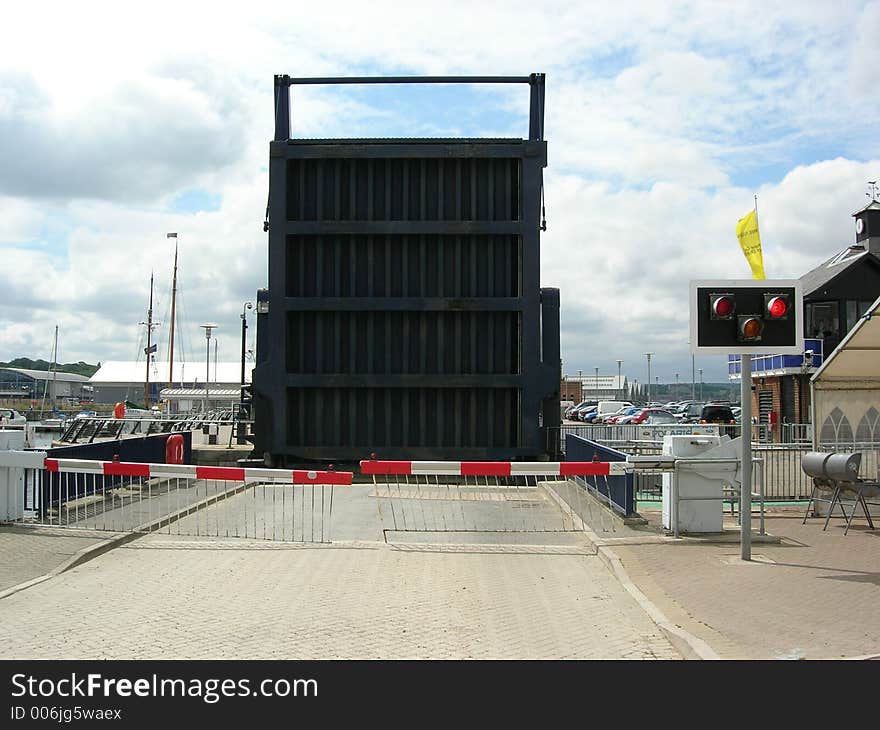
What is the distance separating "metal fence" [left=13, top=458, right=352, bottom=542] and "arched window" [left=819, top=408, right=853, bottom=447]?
753 cm

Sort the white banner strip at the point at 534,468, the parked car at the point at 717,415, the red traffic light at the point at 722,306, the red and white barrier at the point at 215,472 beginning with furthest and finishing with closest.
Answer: the parked car at the point at 717,415
the white banner strip at the point at 534,468
the red and white barrier at the point at 215,472
the red traffic light at the point at 722,306

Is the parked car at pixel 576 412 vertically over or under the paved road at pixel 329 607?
over

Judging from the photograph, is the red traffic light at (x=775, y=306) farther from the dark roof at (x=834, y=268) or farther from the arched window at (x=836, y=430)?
the dark roof at (x=834, y=268)

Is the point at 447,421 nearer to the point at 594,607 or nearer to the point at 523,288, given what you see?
the point at 523,288

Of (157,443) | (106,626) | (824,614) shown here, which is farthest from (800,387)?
(106,626)

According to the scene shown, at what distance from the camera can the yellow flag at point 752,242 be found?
1005 centimetres

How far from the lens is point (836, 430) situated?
1387 cm

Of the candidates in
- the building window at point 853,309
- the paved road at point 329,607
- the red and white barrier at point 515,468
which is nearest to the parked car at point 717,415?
the building window at point 853,309

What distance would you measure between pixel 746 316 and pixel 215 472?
642 cm

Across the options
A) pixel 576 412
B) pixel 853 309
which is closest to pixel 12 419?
pixel 853 309

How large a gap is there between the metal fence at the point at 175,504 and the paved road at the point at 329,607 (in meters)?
1.05

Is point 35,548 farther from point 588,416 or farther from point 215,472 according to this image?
point 588,416
